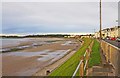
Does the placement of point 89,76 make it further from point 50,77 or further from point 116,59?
point 50,77

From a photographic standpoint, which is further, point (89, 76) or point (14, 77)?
point (14, 77)

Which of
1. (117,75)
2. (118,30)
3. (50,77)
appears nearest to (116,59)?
(117,75)

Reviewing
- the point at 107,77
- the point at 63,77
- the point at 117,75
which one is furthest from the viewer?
the point at 63,77

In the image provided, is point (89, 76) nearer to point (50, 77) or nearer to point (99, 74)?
point (99, 74)

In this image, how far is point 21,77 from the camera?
1465 centimetres

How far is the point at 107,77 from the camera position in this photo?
8.75 metres

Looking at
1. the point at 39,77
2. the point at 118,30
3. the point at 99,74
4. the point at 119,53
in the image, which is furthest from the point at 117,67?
the point at 118,30

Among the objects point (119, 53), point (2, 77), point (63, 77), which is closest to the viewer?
point (119, 53)

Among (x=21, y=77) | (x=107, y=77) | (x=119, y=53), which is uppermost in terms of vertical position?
(x=119, y=53)

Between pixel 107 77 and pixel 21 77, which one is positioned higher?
pixel 107 77

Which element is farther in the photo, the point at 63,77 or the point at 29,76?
the point at 29,76

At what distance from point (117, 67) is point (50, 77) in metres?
3.63

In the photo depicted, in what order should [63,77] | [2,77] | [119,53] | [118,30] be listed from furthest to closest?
1. [118,30]
2. [2,77]
3. [63,77]
4. [119,53]

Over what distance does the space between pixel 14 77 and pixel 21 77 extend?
1.29 ft
